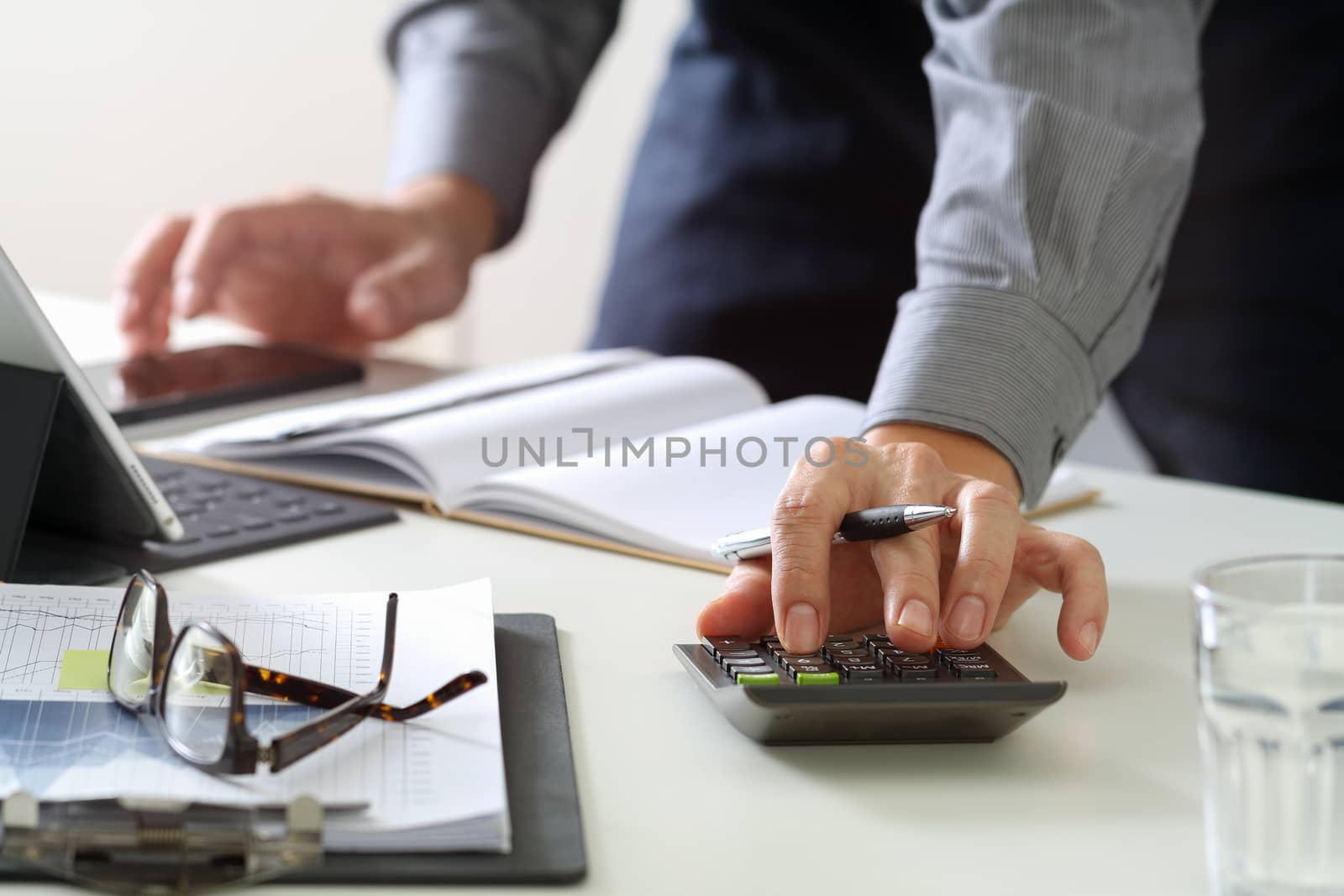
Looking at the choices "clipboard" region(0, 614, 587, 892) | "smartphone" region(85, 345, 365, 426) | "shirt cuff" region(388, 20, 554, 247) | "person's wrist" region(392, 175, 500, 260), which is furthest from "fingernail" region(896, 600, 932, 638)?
"shirt cuff" region(388, 20, 554, 247)

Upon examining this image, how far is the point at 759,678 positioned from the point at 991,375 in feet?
1.03

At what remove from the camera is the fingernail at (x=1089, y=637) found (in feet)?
1.94

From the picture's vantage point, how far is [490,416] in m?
0.95

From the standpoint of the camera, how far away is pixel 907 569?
580 millimetres

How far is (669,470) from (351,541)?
8.3 inches

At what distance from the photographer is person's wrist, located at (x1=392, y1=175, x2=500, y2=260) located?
1.45 m

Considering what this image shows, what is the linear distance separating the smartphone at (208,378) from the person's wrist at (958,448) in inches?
24.7

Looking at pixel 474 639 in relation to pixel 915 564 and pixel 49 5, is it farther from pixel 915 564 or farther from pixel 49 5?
pixel 49 5

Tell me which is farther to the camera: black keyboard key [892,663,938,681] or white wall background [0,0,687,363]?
white wall background [0,0,687,363]

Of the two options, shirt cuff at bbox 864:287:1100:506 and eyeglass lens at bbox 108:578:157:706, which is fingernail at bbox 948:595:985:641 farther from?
eyeglass lens at bbox 108:578:157:706

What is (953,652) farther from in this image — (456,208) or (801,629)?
(456,208)

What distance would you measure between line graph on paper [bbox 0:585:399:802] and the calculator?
0.15m

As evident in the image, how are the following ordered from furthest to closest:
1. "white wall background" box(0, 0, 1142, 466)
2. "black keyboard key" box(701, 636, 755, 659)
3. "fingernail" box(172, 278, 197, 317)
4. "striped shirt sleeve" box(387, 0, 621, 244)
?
1. "white wall background" box(0, 0, 1142, 466)
2. "striped shirt sleeve" box(387, 0, 621, 244)
3. "fingernail" box(172, 278, 197, 317)
4. "black keyboard key" box(701, 636, 755, 659)

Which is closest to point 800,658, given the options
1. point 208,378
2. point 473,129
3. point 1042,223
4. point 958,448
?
point 958,448
